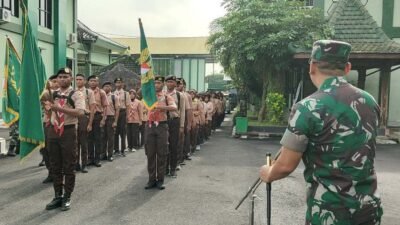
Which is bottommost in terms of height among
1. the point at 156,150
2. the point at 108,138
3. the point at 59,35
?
the point at 108,138

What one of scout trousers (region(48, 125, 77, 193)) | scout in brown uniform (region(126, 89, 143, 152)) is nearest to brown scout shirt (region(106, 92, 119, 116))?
scout in brown uniform (region(126, 89, 143, 152))

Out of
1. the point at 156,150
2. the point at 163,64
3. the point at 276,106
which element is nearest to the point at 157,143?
the point at 156,150

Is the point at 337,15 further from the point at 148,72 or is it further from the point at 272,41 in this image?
the point at 148,72

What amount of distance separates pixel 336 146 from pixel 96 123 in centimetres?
779

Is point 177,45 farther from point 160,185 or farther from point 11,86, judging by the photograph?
point 160,185

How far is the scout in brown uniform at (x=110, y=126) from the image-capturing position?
10.1m

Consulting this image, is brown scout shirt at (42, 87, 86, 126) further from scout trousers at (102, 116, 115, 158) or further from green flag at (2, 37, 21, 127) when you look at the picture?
scout trousers at (102, 116, 115, 158)

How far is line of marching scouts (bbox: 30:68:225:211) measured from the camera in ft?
19.0

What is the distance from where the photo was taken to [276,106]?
16.6m

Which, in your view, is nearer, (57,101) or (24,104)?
(24,104)

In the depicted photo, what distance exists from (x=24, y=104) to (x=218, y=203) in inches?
117

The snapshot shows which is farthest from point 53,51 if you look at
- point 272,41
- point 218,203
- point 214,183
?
point 218,203

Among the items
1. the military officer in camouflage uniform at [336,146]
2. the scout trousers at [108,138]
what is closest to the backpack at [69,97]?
the military officer in camouflage uniform at [336,146]

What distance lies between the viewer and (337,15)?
17.4 m
